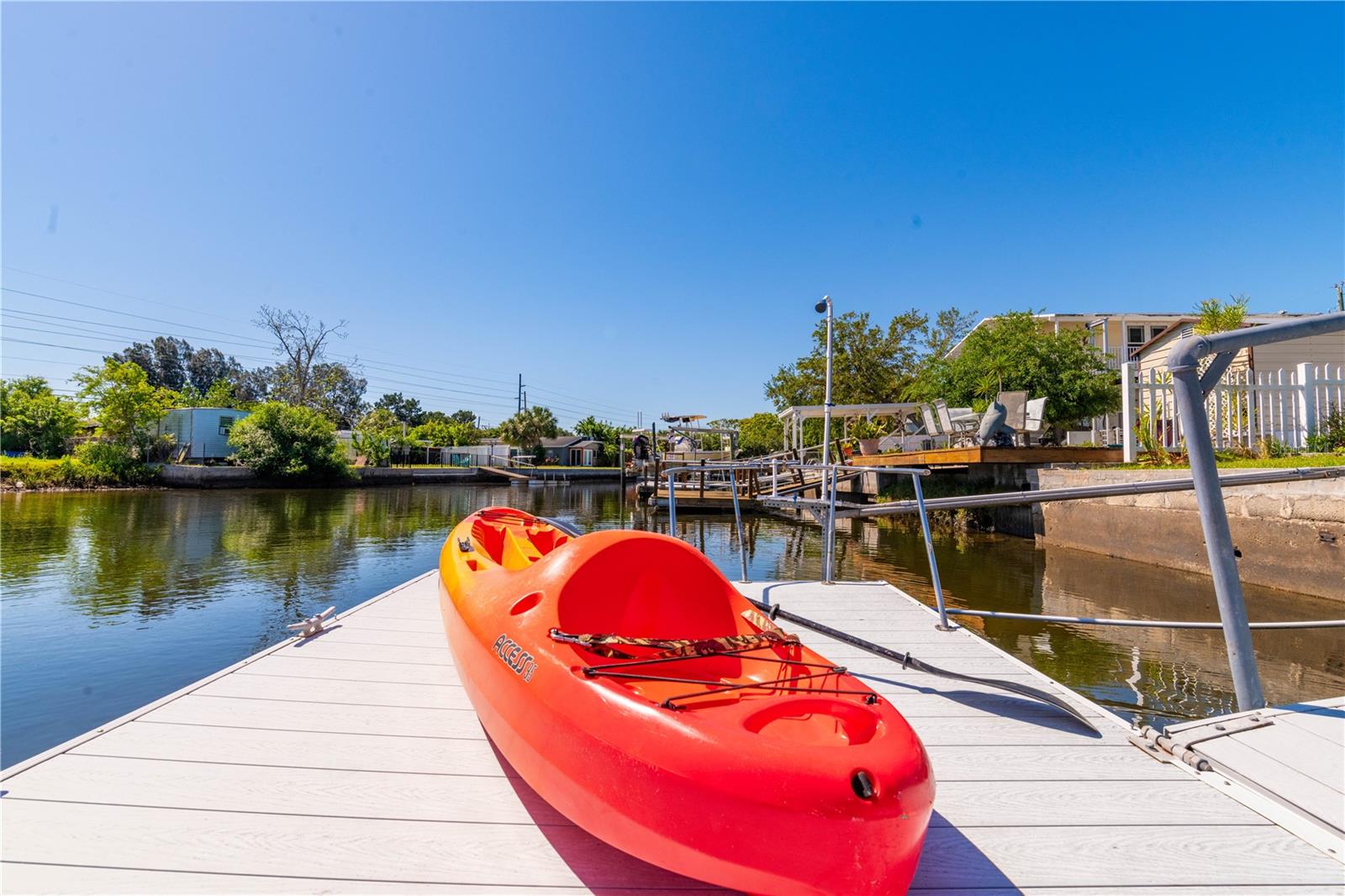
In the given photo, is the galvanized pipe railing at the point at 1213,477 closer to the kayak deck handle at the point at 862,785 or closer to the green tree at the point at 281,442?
the kayak deck handle at the point at 862,785

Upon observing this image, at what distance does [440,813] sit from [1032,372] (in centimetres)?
1840

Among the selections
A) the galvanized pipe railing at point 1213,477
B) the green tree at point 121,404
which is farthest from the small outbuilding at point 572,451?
the galvanized pipe railing at point 1213,477

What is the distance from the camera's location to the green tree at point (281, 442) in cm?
3259

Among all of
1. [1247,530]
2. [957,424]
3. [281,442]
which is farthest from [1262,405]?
A: [281,442]

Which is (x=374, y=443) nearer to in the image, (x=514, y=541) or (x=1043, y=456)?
(x=1043, y=456)

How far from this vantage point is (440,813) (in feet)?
6.52

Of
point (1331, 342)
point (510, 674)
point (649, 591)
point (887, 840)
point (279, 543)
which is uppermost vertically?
point (1331, 342)

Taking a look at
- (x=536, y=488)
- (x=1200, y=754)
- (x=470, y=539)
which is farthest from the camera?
(x=536, y=488)

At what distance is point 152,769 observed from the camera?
2.19 meters

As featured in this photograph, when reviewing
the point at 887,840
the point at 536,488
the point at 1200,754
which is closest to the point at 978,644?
the point at 1200,754

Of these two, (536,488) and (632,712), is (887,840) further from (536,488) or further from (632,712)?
(536,488)

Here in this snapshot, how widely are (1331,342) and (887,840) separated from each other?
733 inches

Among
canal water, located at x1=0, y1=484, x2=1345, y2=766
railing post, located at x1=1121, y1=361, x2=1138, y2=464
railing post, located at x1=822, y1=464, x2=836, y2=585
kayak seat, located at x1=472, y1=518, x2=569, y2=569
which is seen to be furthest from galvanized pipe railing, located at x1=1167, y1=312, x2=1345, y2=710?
railing post, located at x1=1121, y1=361, x2=1138, y2=464

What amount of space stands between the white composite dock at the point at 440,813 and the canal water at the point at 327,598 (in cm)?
312
